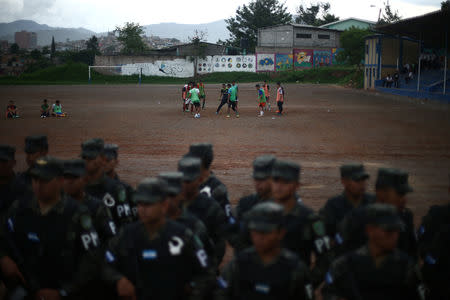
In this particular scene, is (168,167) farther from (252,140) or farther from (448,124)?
(448,124)

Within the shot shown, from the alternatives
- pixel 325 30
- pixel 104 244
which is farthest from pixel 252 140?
pixel 325 30

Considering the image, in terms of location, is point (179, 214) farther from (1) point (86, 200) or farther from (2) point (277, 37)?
(2) point (277, 37)

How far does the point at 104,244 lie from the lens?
4.42 m

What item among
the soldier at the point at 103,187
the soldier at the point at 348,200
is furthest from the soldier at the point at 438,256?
the soldier at the point at 103,187

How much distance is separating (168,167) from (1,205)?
289 inches

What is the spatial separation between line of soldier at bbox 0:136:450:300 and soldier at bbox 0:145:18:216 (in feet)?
0.05

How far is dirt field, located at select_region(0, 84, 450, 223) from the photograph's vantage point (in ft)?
37.7

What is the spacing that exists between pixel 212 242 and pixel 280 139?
12.9 meters

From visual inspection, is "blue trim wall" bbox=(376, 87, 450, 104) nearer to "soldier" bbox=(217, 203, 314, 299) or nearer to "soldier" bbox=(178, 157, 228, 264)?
"soldier" bbox=(178, 157, 228, 264)

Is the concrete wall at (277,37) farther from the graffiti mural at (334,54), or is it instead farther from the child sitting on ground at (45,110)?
the child sitting on ground at (45,110)

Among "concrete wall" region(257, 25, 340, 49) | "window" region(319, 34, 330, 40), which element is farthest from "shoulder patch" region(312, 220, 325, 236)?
"window" region(319, 34, 330, 40)

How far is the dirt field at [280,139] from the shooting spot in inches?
452

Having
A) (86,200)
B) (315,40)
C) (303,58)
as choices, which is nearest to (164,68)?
(303,58)

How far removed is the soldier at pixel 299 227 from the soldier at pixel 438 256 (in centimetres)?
107
